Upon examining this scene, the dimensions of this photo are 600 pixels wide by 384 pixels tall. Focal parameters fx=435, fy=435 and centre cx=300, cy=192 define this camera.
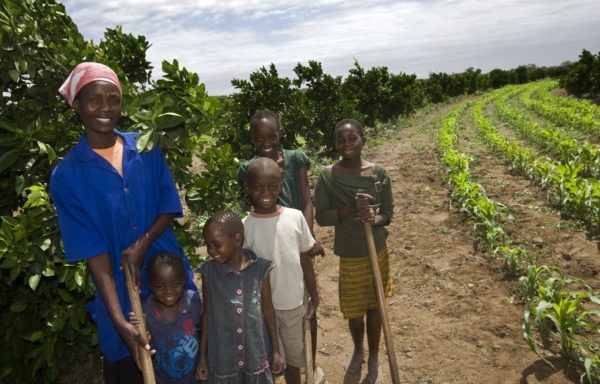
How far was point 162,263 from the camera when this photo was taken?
79.7 inches

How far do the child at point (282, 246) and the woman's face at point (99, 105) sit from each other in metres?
0.74

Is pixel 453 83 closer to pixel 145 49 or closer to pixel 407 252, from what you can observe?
pixel 407 252

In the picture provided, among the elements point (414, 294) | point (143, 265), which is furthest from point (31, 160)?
point (414, 294)

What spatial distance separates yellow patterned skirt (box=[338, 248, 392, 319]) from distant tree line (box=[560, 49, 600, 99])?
25989 millimetres

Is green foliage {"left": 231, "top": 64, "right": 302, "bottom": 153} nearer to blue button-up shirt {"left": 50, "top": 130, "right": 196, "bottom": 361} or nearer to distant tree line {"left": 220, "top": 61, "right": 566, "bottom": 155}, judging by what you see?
distant tree line {"left": 220, "top": 61, "right": 566, "bottom": 155}

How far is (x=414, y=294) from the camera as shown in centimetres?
465

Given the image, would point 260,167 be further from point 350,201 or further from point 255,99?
point 255,99

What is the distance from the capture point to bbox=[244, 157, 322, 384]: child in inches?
91.3

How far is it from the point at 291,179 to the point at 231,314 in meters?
1.04

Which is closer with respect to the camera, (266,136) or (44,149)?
(44,149)

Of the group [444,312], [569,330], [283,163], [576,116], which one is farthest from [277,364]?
[576,116]

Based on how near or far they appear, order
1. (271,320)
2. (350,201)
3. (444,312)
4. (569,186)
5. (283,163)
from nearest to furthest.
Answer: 1. (271,320)
2. (283,163)
3. (350,201)
4. (444,312)
5. (569,186)

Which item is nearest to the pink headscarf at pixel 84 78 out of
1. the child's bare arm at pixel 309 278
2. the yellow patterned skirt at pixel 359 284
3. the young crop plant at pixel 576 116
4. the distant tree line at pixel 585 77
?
the child's bare arm at pixel 309 278

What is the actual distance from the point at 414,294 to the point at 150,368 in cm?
346
